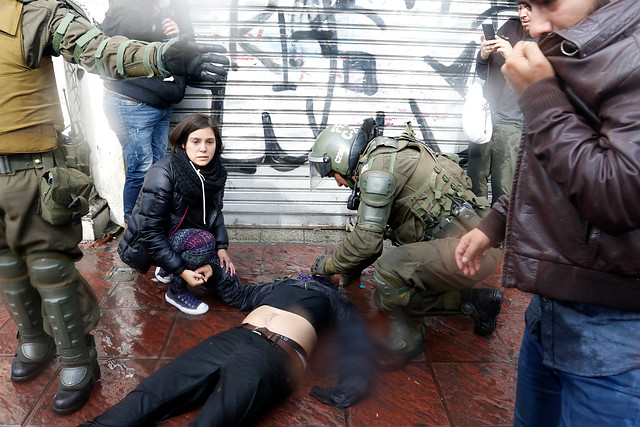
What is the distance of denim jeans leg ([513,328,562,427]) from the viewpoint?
5.60 feet

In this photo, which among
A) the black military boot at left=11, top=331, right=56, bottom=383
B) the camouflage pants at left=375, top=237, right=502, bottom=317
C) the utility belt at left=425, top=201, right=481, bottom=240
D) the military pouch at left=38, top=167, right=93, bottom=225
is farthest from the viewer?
the utility belt at left=425, top=201, right=481, bottom=240

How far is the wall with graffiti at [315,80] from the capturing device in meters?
4.88

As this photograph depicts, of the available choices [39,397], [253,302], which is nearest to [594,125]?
[253,302]

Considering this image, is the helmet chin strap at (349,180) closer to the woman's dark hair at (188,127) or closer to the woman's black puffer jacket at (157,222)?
the woman's dark hair at (188,127)

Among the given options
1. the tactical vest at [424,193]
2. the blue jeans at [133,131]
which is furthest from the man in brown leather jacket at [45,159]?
the blue jeans at [133,131]

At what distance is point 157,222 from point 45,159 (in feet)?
3.22

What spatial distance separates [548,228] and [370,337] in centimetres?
202

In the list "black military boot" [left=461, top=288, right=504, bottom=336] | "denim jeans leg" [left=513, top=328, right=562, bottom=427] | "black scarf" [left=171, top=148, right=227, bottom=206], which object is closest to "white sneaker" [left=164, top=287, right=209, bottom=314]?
"black scarf" [left=171, top=148, right=227, bottom=206]

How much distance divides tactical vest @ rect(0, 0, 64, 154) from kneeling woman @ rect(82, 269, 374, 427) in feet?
4.68

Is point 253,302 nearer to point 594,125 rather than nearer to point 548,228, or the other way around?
point 548,228

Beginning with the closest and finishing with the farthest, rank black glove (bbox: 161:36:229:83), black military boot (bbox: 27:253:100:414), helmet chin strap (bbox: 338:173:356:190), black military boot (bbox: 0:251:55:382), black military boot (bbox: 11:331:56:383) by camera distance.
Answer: black glove (bbox: 161:36:229:83), black military boot (bbox: 27:253:100:414), black military boot (bbox: 0:251:55:382), black military boot (bbox: 11:331:56:383), helmet chin strap (bbox: 338:173:356:190)

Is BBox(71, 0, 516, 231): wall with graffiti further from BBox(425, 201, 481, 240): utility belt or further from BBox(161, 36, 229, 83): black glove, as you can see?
BBox(161, 36, 229, 83): black glove

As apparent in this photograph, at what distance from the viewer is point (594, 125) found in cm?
130

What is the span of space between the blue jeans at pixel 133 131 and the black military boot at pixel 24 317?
175cm
